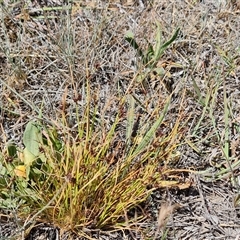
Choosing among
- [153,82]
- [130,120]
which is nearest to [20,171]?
[130,120]

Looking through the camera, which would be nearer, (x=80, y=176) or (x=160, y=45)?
(x=80, y=176)

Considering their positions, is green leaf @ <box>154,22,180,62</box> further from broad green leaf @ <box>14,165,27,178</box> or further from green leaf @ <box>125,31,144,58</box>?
broad green leaf @ <box>14,165,27,178</box>

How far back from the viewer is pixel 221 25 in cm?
184

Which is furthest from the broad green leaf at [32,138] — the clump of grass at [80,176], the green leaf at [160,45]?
the green leaf at [160,45]

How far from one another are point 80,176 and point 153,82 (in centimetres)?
52

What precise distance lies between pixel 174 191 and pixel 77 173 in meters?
0.32

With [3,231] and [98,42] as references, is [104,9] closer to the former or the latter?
[98,42]

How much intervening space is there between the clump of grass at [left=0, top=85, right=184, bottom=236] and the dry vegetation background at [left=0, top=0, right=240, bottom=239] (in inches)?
1.7

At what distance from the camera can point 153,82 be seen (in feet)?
5.43

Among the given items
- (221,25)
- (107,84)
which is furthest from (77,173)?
(221,25)

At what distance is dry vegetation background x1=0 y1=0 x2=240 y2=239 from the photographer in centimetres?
141

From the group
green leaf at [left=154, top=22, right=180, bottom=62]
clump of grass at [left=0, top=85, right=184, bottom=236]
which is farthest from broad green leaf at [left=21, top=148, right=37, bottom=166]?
green leaf at [left=154, top=22, right=180, bottom=62]

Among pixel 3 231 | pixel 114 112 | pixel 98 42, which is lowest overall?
pixel 3 231

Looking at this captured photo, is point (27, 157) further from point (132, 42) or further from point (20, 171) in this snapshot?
point (132, 42)
